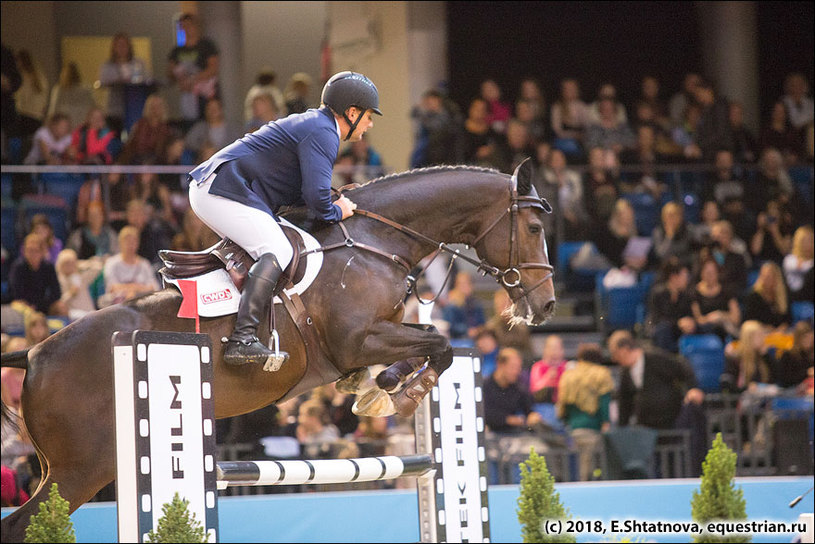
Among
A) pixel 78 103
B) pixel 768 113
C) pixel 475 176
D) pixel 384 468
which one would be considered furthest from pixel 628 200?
pixel 384 468

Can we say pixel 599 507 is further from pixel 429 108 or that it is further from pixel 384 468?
pixel 429 108

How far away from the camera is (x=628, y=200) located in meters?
12.1

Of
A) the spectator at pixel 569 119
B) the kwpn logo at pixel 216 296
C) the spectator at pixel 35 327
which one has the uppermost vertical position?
the spectator at pixel 569 119

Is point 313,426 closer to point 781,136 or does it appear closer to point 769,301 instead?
point 769,301

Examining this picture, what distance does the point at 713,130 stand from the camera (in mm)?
13008

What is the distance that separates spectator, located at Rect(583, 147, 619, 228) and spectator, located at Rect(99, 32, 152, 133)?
15.5 ft

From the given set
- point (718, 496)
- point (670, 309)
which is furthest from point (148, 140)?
point (718, 496)

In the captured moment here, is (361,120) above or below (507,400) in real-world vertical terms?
above

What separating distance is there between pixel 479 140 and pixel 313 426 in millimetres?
4530

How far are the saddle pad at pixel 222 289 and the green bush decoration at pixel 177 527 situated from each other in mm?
1182

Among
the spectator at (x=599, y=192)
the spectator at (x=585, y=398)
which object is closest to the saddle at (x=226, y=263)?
the spectator at (x=585, y=398)

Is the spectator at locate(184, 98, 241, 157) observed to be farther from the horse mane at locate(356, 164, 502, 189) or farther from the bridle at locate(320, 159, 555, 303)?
the bridle at locate(320, 159, 555, 303)

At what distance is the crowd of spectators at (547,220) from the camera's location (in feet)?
29.6

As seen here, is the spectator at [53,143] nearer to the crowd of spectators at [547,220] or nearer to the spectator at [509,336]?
the crowd of spectators at [547,220]
